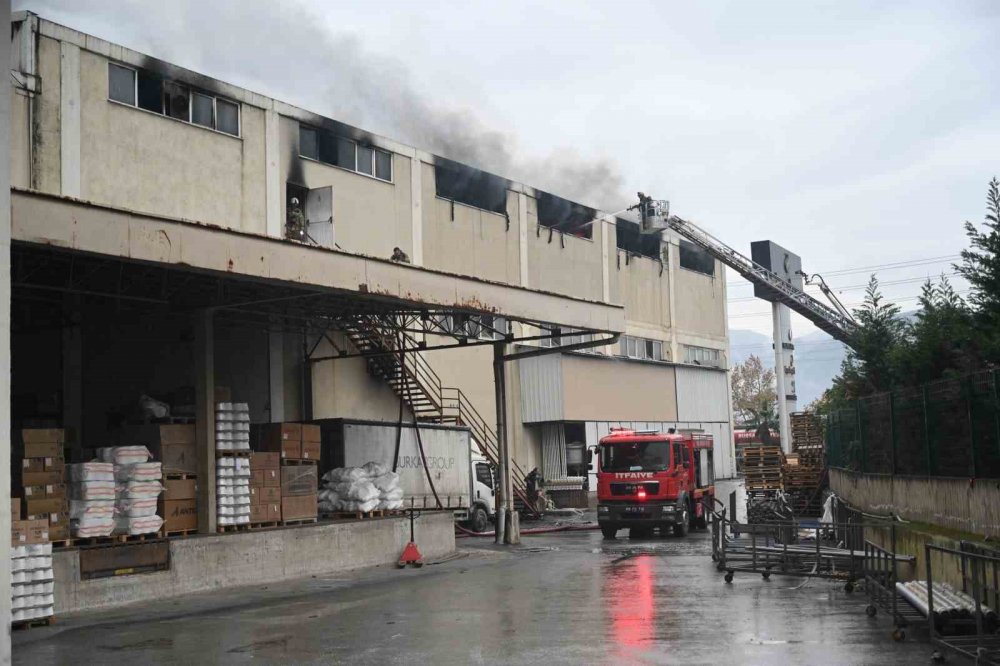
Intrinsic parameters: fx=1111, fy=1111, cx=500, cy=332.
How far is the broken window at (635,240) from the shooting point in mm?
48656

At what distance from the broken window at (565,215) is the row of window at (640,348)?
5187 mm

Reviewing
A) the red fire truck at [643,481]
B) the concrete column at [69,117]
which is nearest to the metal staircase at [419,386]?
the red fire truck at [643,481]

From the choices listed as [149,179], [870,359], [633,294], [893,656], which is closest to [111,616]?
[893,656]

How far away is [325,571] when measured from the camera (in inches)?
823

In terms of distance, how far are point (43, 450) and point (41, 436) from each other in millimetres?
213

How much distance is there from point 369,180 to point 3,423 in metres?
24.1

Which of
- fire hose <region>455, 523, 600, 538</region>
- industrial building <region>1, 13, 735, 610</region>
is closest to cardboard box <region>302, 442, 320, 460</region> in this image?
industrial building <region>1, 13, 735, 610</region>

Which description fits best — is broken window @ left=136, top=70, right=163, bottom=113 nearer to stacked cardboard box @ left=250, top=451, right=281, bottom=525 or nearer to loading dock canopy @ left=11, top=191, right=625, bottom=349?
loading dock canopy @ left=11, top=191, right=625, bottom=349

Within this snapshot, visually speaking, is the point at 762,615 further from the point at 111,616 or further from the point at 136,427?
the point at 136,427

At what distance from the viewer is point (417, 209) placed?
117ft

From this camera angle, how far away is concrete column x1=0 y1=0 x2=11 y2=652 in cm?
1006

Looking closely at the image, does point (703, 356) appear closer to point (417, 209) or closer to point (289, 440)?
point (417, 209)

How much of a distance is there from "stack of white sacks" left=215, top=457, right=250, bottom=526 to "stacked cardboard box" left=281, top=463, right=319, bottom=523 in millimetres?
1013

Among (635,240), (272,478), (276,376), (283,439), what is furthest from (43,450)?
(635,240)
